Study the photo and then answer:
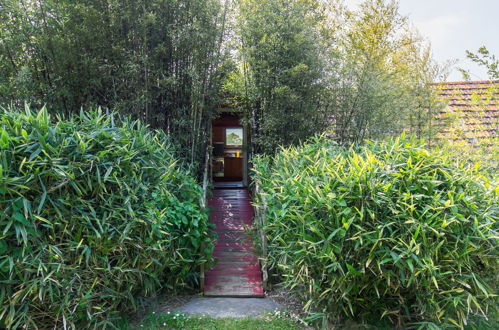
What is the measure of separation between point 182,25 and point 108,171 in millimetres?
2886

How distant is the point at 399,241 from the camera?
7.67 feet

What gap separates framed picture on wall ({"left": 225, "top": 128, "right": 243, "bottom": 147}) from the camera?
8070 millimetres

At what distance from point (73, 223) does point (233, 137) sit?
19.2ft

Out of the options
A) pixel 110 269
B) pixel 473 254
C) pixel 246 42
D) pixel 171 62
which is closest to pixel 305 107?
pixel 246 42

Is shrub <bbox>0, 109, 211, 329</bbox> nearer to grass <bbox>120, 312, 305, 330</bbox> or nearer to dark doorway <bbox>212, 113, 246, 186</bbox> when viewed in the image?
grass <bbox>120, 312, 305, 330</bbox>

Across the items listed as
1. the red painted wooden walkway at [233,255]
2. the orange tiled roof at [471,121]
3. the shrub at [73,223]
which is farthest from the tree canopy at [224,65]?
the shrub at [73,223]

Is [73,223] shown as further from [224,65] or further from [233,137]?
[233,137]

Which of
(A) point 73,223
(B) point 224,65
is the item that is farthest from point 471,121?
(A) point 73,223

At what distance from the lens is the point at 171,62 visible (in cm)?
482

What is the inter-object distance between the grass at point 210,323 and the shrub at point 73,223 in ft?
0.72

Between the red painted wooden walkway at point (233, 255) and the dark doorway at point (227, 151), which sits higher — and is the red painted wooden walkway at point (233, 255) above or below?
below

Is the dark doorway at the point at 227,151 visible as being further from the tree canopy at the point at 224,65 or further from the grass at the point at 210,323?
the grass at the point at 210,323

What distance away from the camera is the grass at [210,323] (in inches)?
111

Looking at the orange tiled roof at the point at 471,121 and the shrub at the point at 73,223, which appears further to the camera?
the orange tiled roof at the point at 471,121
